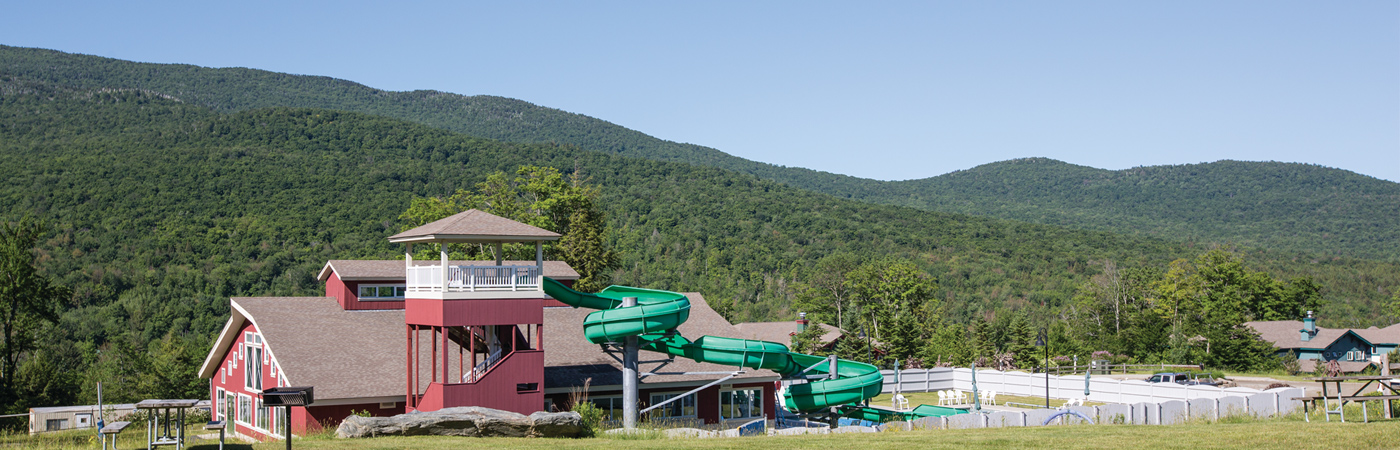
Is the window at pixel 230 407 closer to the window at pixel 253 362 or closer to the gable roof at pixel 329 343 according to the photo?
the gable roof at pixel 329 343

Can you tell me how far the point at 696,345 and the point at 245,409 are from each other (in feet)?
43.2

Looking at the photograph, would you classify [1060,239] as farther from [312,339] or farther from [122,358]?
[312,339]

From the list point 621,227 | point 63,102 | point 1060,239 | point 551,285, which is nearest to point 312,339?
point 551,285

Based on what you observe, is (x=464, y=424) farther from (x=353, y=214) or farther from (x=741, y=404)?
(x=353, y=214)

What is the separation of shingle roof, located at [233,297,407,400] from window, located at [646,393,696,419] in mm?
7189

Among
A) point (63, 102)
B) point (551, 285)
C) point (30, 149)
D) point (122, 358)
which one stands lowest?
point (122, 358)

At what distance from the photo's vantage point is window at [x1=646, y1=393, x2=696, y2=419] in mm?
31156

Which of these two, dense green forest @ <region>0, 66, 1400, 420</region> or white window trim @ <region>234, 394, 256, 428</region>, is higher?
dense green forest @ <region>0, 66, 1400, 420</region>

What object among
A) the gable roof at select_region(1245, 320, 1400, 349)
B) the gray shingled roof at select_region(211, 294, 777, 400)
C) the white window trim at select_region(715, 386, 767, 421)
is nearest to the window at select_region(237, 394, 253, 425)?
the gray shingled roof at select_region(211, 294, 777, 400)

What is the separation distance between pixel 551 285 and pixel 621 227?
318 feet

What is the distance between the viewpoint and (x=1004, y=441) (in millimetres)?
18562

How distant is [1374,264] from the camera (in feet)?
490

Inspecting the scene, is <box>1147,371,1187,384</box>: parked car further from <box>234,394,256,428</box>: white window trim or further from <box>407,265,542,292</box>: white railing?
<box>234,394,256,428</box>: white window trim

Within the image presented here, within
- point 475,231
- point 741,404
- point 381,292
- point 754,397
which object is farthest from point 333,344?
point 754,397
